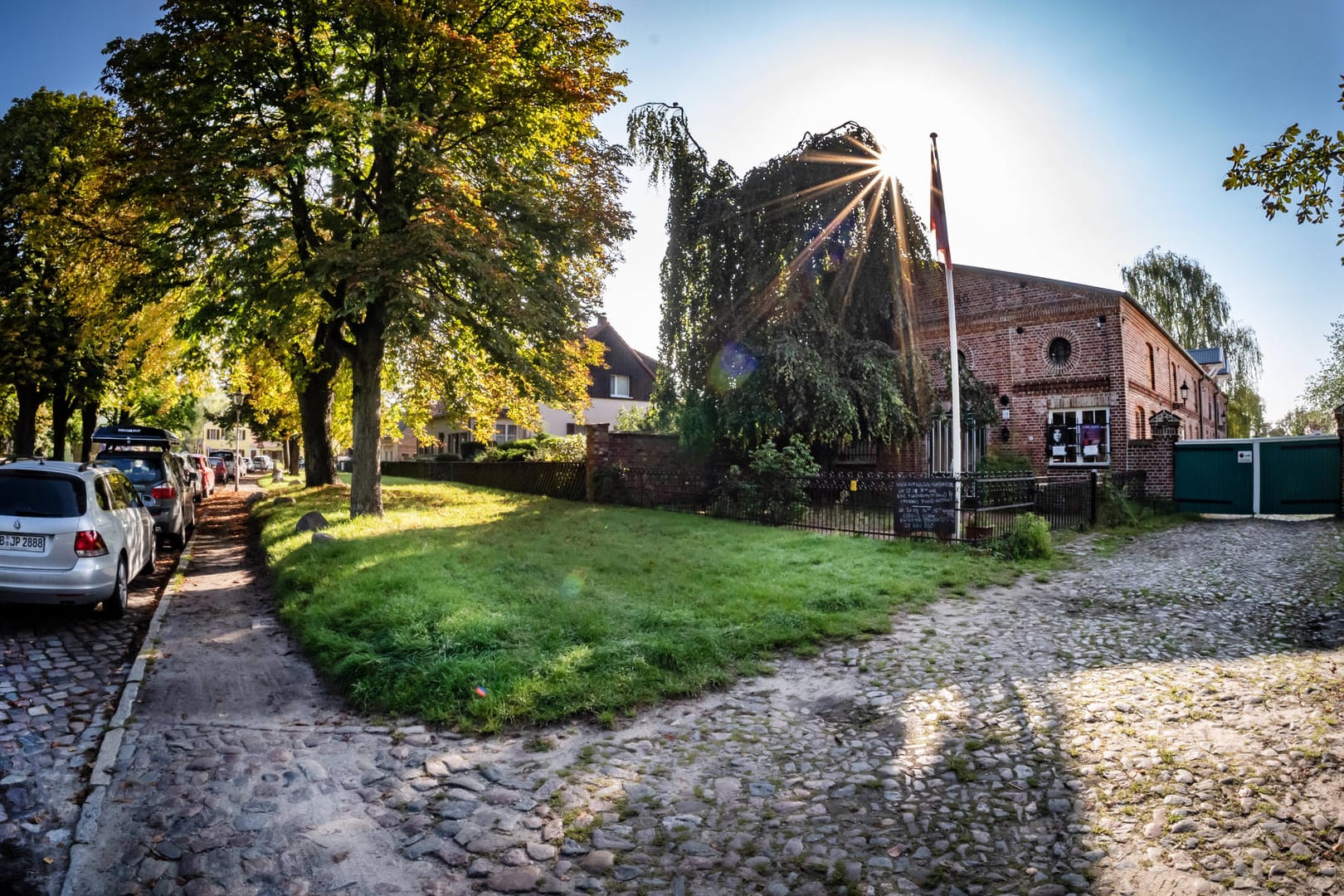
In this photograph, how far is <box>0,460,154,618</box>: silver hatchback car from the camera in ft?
22.5

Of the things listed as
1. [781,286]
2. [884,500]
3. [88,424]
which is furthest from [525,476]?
[88,424]

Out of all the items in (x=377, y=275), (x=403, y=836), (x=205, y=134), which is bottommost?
(x=403, y=836)

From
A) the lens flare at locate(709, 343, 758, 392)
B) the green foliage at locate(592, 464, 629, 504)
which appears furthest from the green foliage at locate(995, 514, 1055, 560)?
the green foliage at locate(592, 464, 629, 504)

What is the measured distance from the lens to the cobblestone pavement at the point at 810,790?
312cm

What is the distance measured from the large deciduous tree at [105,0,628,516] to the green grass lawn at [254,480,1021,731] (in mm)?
4093

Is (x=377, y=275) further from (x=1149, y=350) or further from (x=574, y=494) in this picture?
(x=1149, y=350)

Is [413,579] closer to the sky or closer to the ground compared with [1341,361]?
closer to the ground

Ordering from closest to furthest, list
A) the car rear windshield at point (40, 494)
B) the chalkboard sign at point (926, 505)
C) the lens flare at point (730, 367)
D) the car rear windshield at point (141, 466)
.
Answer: the car rear windshield at point (40, 494)
the chalkboard sign at point (926, 505)
the car rear windshield at point (141, 466)
the lens flare at point (730, 367)

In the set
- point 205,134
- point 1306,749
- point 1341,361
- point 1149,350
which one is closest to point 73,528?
point 205,134

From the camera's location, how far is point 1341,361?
115 feet

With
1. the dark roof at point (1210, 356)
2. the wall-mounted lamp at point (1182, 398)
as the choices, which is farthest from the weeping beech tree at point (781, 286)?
the dark roof at point (1210, 356)

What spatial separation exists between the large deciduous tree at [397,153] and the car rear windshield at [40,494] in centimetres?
496

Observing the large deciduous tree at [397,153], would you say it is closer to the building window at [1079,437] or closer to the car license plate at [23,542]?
the car license plate at [23,542]

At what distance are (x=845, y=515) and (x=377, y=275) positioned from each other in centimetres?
909
